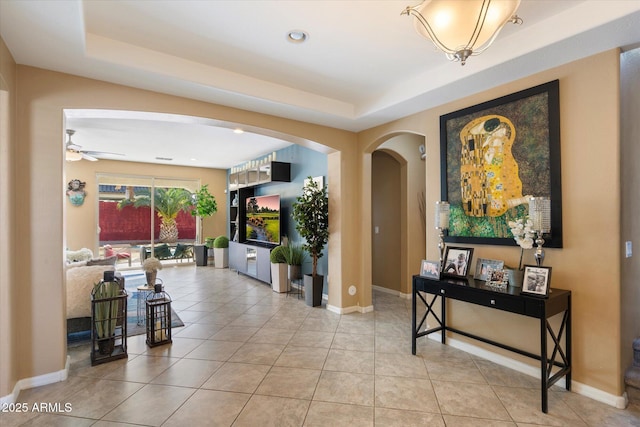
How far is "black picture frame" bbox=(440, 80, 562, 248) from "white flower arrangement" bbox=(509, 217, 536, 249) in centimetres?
19

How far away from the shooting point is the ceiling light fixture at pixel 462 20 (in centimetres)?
141

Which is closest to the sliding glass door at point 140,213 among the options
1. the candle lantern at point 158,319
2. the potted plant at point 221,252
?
the potted plant at point 221,252

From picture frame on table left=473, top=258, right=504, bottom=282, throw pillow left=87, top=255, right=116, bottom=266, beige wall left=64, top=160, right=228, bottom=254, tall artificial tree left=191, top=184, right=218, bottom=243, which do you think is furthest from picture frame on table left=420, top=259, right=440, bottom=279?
beige wall left=64, top=160, right=228, bottom=254

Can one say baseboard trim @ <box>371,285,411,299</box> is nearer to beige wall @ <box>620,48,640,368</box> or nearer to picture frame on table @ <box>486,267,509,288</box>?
picture frame on table @ <box>486,267,509,288</box>

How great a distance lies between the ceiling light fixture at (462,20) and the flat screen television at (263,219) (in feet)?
15.6

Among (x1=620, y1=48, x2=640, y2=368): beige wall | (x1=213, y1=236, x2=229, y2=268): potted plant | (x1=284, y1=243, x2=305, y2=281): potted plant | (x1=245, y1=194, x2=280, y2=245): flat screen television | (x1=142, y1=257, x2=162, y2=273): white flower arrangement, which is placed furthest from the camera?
(x1=213, y1=236, x2=229, y2=268): potted plant

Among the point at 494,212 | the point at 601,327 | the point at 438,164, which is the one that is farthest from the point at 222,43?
the point at 601,327

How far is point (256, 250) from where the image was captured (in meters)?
6.21

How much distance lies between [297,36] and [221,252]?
656 cm

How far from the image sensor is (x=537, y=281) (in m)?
2.26

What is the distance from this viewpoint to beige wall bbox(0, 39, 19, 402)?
85.8 inches

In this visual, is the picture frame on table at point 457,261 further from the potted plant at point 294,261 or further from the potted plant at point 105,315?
the potted plant at point 105,315

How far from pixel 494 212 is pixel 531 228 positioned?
42 centimetres

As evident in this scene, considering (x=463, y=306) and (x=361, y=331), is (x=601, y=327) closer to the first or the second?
(x=463, y=306)
